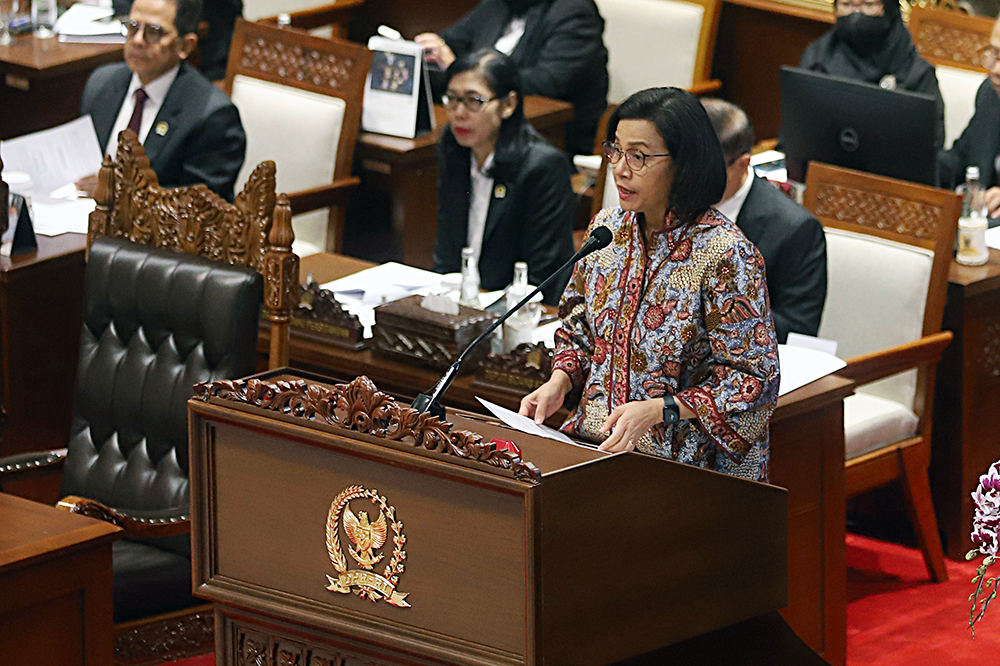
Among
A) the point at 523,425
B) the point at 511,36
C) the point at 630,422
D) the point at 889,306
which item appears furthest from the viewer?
the point at 511,36

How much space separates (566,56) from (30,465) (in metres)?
2.75

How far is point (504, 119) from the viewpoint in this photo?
156 inches

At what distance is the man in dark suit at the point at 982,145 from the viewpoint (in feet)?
15.3

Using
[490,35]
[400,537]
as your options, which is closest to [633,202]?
[400,537]

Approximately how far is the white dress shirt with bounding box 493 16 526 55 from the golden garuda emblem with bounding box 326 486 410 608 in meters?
3.91

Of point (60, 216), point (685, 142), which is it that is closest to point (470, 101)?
point (60, 216)

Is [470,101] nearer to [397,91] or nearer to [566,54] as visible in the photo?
[397,91]

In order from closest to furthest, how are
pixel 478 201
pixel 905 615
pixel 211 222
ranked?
pixel 211 222
pixel 905 615
pixel 478 201

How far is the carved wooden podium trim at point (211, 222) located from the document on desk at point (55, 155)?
4.15 feet

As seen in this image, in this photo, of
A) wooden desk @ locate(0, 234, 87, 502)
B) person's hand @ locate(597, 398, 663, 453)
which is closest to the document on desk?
wooden desk @ locate(0, 234, 87, 502)

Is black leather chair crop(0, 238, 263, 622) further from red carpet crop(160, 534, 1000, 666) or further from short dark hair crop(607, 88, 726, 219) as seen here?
short dark hair crop(607, 88, 726, 219)

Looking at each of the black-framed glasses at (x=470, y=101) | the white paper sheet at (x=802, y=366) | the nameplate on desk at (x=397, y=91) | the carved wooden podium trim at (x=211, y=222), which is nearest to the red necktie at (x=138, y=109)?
the nameplate on desk at (x=397, y=91)

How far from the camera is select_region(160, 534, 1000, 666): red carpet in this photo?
11.3 ft

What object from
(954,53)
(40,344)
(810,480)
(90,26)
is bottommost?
(40,344)
